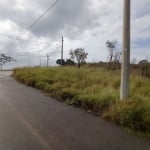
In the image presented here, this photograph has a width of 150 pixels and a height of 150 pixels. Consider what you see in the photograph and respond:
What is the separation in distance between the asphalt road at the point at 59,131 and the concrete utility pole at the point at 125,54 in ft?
4.97

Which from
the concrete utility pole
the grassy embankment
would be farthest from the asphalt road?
the concrete utility pole

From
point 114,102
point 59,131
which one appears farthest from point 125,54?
point 59,131

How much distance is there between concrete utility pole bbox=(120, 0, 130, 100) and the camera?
10.8 meters

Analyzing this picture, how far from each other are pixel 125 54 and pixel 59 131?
4.08m

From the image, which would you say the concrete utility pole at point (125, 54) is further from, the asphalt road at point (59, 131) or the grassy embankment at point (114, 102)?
the asphalt road at point (59, 131)

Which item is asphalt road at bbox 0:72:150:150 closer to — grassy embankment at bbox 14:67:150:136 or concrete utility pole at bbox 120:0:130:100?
grassy embankment at bbox 14:67:150:136

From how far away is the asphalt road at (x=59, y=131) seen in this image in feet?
22.8

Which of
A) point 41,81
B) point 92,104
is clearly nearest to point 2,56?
point 41,81

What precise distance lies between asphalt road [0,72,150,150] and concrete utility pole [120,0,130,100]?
1.51m

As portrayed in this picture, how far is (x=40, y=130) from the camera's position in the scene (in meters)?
8.34

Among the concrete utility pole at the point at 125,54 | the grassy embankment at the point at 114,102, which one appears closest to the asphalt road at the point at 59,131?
the grassy embankment at the point at 114,102

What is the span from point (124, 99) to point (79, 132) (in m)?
2.78

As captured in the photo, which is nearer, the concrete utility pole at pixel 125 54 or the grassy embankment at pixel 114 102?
the grassy embankment at pixel 114 102

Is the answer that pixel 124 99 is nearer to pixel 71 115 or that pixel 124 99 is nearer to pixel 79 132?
pixel 71 115
